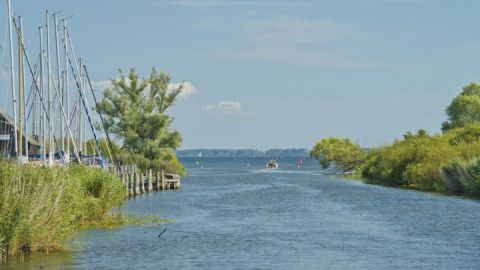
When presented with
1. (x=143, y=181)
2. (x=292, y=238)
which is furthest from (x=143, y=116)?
(x=292, y=238)

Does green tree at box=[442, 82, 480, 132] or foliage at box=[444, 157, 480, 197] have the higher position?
green tree at box=[442, 82, 480, 132]

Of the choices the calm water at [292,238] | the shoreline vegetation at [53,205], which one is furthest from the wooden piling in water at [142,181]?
the shoreline vegetation at [53,205]

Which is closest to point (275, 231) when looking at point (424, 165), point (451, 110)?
point (424, 165)

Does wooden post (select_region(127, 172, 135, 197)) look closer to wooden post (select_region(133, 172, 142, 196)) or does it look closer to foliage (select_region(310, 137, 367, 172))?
wooden post (select_region(133, 172, 142, 196))

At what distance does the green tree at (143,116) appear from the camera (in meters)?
90.9

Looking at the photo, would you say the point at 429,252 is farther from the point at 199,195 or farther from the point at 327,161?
the point at 327,161

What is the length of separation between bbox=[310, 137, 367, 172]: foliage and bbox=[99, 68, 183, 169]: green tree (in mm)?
30156

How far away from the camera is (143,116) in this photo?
9156 centimetres

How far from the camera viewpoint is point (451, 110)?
11688 cm

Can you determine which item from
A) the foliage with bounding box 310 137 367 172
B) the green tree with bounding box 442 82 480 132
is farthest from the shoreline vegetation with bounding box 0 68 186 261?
the green tree with bounding box 442 82 480 132

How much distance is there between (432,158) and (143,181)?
24754mm

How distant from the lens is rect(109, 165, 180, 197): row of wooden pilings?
6322 centimetres

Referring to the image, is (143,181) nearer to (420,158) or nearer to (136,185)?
(136,185)

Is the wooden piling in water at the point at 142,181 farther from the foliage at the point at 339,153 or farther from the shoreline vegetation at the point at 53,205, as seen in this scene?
the foliage at the point at 339,153
